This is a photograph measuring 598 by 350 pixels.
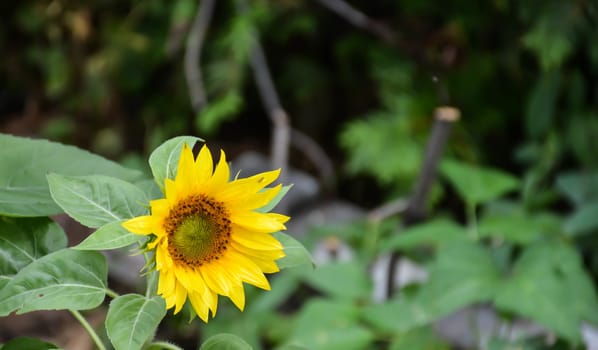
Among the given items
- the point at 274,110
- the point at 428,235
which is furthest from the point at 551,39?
the point at 274,110

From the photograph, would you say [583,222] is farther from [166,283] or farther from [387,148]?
[166,283]

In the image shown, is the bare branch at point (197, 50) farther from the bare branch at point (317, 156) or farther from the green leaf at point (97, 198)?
the green leaf at point (97, 198)

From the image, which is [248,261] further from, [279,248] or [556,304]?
[556,304]

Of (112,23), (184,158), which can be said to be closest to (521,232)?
(184,158)

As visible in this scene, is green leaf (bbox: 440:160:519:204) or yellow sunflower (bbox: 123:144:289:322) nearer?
yellow sunflower (bbox: 123:144:289:322)

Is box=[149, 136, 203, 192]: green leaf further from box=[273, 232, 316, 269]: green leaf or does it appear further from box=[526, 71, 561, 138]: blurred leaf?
box=[526, 71, 561, 138]: blurred leaf

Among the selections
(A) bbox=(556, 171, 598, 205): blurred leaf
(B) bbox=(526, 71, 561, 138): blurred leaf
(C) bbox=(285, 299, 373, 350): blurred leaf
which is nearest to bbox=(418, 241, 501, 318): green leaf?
(C) bbox=(285, 299, 373, 350): blurred leaf
